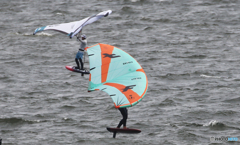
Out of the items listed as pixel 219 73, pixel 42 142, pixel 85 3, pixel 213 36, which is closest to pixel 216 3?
pixel 213 36

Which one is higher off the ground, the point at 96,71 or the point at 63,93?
the point at 96,71

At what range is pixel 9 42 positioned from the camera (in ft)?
208

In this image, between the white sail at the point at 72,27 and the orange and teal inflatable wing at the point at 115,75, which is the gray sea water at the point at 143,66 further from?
the white sail at the point at 72,27

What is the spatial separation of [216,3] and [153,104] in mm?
38678

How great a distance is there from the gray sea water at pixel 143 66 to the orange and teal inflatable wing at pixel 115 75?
7.91 m

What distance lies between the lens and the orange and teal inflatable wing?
27.0 m

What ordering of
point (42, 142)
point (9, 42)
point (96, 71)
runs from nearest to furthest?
point (96, 71)
point (42, 142)
point (9, 42)


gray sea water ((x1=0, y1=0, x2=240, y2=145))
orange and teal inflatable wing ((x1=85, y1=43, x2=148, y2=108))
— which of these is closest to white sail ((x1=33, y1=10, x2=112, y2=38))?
orange and teal inflatable wing ((x1=85, y1=43, x2=148, y2=108))

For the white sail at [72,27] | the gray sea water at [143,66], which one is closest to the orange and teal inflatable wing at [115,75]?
the white sail at [72,27]

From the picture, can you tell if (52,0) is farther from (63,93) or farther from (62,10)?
(63,93)

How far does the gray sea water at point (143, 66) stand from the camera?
3872 cm

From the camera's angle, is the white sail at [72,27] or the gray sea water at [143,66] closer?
the white sail at [72,27]

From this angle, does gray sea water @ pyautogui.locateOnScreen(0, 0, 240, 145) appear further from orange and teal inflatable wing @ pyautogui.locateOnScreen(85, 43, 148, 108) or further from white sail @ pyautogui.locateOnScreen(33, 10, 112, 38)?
white sail @ pyautogui.locateOnScreen(33, 10, 112, 38)

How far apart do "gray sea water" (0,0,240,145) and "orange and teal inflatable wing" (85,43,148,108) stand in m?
7.91
